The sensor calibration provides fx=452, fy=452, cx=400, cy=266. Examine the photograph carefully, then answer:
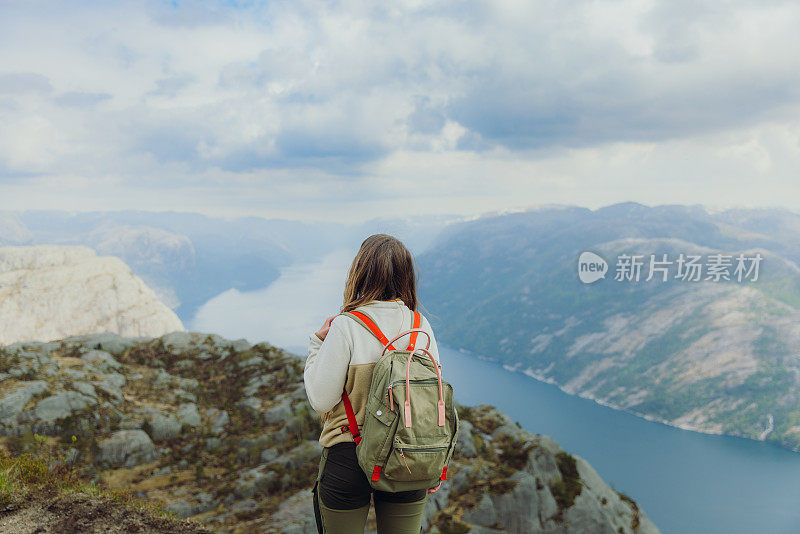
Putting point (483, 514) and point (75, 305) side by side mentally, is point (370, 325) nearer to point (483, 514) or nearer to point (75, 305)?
point (483, 514)

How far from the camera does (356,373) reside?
9.89ft

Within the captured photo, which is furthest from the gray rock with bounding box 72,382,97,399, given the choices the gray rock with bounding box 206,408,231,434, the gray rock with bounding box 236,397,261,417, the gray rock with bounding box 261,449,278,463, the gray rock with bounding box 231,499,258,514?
the gray rock with bounding box 231,499,258,514

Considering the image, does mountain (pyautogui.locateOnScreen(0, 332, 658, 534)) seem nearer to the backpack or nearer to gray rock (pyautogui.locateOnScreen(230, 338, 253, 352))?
gray rock (pyautogui.locateOnScreen(230, 338, 253, 352))

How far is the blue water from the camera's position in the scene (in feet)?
330

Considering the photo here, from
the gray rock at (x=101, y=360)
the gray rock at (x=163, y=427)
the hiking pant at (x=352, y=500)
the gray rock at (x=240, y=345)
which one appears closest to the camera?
the hiking pant at (x=352, y=500)

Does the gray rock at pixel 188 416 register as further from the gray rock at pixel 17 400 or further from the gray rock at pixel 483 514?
the gray rock at pixel 483 514

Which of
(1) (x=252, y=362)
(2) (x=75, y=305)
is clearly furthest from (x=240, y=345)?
(2) (x=75, y=305)

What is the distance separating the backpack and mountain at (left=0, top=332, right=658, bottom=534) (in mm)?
5866

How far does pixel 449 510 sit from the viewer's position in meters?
9.23

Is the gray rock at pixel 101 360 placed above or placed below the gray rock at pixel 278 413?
above

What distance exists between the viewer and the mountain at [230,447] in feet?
31.5

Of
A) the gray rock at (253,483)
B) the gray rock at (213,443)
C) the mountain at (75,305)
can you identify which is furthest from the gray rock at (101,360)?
the mountain at (75,305)

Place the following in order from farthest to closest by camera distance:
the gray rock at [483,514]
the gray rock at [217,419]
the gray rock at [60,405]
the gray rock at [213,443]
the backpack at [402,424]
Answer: the gray rock at [217,419] < the gray rock at [213,443] < the gray rock at [60,405] < the gray rock at [483,514] < the backpack at [402,424]

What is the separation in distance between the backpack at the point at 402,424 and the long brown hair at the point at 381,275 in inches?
10.2
